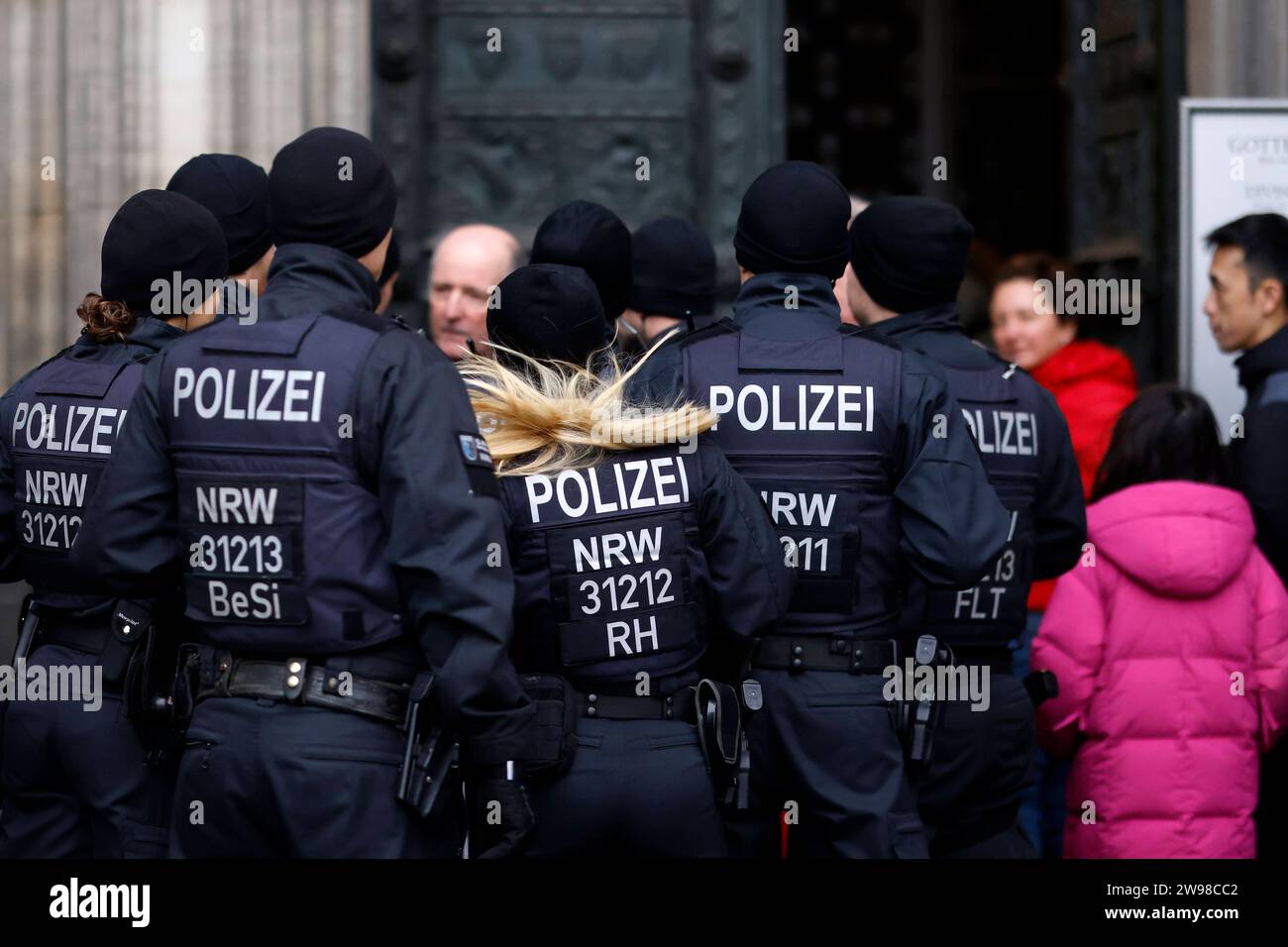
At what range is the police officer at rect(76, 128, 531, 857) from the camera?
10.8ft

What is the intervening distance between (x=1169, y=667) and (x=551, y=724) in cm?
185

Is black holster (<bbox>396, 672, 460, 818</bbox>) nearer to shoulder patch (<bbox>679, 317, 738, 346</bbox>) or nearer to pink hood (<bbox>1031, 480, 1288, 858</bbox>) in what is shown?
shoulder patch (<bbox>679, 317, 738, 346</bbox>)

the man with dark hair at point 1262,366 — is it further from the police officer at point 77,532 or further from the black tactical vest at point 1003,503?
the police officer at point 77,532

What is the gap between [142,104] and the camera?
639 cm

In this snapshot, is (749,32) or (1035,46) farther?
(1035,46)

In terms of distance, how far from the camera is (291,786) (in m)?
3.31

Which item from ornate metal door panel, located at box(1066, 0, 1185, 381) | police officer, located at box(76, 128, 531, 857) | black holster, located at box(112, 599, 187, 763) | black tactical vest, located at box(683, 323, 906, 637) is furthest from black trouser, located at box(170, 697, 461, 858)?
ornate metal door panel, located at box(1066, 0, 1185, 381)

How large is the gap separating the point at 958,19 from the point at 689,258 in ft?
21.6

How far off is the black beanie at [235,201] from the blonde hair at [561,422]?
4.58 ft

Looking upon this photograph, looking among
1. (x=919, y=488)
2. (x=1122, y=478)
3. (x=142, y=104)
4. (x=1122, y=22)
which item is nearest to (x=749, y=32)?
(x=1122, y=22)

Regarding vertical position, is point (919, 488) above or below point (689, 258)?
below

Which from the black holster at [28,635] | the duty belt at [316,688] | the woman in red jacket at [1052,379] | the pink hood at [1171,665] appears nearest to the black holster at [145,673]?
the black holster at [28,635]

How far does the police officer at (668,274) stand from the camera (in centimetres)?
545

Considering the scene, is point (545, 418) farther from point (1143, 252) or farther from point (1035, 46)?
point (1035, 46)
